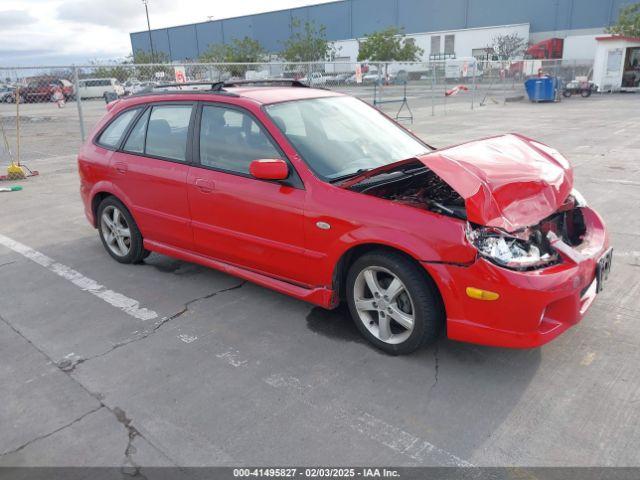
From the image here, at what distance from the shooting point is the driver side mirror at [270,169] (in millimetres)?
3549

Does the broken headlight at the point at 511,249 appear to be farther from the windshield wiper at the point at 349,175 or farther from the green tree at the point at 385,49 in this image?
the green tree at the point at 385,49

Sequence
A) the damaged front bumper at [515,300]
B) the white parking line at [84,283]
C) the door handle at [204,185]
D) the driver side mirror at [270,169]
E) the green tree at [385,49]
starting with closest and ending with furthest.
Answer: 1. the damaged front bumper at [515,300]
2. the driver side mirror at [270,169]
3. the door handle at [204,185]
4. the white parking line at [84,283]
5. the green tree at [385,49]

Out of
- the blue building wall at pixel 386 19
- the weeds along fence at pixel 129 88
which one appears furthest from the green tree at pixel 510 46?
the weeds along fence at pixel 129 88

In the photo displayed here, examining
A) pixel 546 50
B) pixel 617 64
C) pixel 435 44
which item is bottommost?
pixel 617 64

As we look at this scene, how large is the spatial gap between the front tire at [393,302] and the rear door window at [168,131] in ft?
6.37

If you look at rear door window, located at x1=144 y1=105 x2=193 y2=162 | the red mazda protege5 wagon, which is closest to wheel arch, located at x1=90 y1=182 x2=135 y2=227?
the red mazda protege5 wagon

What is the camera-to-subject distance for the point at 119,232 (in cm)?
518

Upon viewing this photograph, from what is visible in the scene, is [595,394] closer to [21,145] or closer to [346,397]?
[346,397]

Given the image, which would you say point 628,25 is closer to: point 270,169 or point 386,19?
point 270,169

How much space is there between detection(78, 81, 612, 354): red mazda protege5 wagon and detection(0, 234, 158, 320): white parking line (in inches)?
22.7

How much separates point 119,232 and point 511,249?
3.77 meters

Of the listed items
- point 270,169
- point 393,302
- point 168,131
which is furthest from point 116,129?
point 393,302

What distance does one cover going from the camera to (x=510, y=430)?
272 cm

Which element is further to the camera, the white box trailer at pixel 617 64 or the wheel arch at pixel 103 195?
the white box trailer at pixel 617 64
